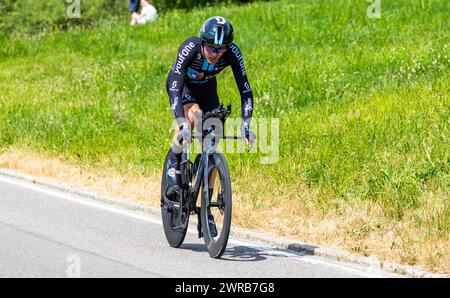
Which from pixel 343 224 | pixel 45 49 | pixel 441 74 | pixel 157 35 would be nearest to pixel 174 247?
pixel 343 224

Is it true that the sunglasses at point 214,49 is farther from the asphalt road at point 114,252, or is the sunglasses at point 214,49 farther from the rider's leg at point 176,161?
the asphalt road at point 114,252

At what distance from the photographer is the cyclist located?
8.10m

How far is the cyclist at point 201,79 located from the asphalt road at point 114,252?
71 cm

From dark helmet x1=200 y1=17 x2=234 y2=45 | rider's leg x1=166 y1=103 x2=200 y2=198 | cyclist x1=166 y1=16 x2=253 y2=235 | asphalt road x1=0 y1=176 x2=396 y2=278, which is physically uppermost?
dark helmet x1=200 y1=17 x2=234 y2=45

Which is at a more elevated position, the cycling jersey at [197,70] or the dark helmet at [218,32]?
the dark helmet at [218,32]

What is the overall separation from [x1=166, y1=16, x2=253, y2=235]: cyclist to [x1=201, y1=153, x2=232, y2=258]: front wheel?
328 mm

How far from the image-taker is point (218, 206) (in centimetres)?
808

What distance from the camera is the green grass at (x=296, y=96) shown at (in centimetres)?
1047

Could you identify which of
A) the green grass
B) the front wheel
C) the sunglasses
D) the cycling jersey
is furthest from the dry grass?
the sunglasses

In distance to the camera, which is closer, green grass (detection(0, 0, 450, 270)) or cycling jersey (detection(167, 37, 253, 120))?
cycling jersey (detection(167, 37, 253, 120))

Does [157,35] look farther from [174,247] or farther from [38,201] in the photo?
[174,247]

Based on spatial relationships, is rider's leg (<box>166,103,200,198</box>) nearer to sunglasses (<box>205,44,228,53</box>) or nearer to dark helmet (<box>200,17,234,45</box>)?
sunglasses (<box>205,44,228,53</box>)

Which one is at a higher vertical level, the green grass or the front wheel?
the green grass

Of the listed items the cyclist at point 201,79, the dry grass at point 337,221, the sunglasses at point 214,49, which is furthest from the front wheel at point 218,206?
the dry grass at point 337,221
